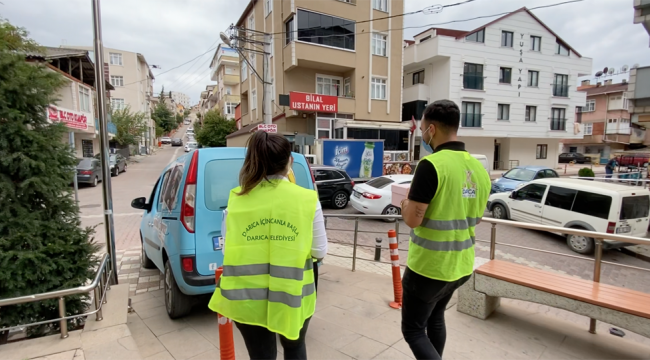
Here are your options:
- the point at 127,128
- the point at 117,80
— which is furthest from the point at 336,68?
the point at 117,80

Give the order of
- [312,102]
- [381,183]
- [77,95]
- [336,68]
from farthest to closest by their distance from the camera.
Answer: [336,68]
[77,95]
[312,102]
[381,183]

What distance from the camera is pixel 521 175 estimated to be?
14.0m

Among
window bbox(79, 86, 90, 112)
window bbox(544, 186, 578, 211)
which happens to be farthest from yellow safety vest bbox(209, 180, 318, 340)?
window bbox(79, 86, 90, 112)

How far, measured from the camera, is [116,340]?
105 inches

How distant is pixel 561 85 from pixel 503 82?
6.98m

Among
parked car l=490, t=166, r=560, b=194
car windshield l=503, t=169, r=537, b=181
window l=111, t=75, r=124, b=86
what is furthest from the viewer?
window l=111, t=75, r=124, b=86

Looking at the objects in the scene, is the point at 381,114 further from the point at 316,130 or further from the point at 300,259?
the point at 300,259

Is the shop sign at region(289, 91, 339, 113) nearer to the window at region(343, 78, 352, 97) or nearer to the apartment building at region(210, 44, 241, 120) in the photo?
the window at region(343, 78, 352, 97)

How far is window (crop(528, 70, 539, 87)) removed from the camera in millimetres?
29320

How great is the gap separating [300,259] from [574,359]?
2.72 metres

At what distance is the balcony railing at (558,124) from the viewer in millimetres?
31188

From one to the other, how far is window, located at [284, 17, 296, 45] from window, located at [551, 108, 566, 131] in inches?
1019

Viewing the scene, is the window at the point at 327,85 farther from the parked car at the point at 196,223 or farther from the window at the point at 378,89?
the parked car at the point at 196,223

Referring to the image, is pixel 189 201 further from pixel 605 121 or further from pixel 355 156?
pixel 605 121
